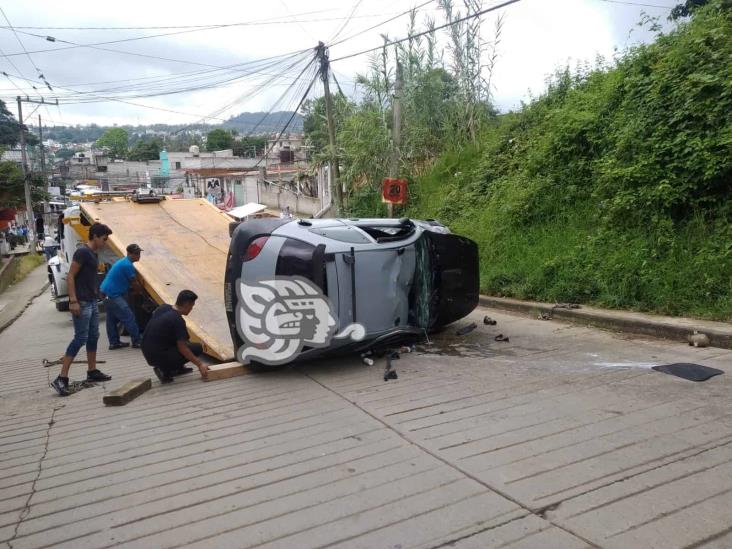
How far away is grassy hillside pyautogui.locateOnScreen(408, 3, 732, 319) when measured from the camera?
748 centimetres

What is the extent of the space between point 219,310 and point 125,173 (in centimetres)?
6556

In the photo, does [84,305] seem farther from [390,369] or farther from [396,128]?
[396,128]

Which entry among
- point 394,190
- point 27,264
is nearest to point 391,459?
point 394,190

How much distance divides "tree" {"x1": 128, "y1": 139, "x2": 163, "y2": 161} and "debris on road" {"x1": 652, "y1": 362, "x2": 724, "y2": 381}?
281ft

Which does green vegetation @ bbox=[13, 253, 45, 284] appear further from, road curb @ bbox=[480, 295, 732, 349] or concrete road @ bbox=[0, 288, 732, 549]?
road curb @ bbox=[480, 295, 732, 349]

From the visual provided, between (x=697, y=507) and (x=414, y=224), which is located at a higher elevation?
(x=414, y=224)

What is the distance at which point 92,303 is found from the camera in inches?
245

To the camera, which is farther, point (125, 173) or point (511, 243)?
point (125, 173)

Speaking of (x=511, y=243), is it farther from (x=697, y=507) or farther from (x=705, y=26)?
(x=697, y=507)

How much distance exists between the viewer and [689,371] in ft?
16.8

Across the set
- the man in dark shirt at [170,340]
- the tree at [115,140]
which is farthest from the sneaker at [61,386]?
the tree at [115,140]

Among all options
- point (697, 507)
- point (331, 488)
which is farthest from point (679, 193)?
point (331, 488)

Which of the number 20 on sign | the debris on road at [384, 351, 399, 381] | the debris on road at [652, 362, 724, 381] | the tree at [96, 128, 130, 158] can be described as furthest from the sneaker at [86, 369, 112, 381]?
the tree at [96, 128, 130, 158]

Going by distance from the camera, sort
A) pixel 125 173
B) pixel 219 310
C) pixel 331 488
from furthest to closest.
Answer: pixel 125 173 < pixel 219 310 < pixel 331 488
